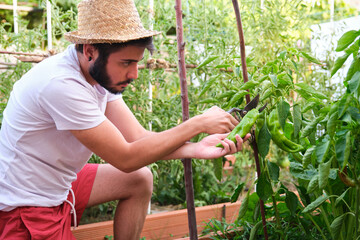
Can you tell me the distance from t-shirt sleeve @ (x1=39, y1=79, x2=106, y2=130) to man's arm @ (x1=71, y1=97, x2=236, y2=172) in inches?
1.3

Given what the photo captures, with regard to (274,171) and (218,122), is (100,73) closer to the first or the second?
(218,122)

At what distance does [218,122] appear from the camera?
1.69 meters

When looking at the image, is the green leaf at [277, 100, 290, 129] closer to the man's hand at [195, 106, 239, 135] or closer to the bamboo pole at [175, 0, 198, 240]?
the man's hand at [195, 106, 239, 135]

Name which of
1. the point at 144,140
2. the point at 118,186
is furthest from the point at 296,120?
the point at 118,186

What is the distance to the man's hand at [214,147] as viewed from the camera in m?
1.57

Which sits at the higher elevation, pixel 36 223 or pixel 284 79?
pixel 284 79

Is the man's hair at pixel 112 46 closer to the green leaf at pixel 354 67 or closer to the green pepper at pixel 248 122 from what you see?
the green pepper at pixel 248 122

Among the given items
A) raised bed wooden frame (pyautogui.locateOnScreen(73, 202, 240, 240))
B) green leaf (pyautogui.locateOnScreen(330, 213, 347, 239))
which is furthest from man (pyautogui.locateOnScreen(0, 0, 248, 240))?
green leaf (pyautogui.locateOnScreen(330, 213, 347, 239))

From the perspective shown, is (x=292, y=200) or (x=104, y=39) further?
(x=292, y=200)

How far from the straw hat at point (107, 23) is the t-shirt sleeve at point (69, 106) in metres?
0.21

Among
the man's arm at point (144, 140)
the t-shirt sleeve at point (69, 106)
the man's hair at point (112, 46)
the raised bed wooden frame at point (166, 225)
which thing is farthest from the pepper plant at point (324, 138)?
the raised bed wooden frame at point (166, 225)

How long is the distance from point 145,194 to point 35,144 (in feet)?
1.98

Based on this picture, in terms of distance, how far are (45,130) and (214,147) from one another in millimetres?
689

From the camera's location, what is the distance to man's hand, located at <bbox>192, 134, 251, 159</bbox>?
1.57 m
